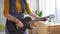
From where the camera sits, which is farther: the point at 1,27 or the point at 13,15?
the point at 1,27

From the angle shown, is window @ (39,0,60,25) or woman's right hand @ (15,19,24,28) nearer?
woman's right hand @ (15,19,24,28)

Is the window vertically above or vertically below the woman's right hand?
above

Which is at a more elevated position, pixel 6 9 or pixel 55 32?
pixel 6 9

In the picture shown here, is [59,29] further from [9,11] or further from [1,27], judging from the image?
[9,11]

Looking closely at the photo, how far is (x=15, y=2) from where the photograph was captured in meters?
1.43

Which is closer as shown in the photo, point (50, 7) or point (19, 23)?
point (19, 23)

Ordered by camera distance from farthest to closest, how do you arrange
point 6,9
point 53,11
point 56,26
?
point 53,11 → point 56,26 → point 6,9

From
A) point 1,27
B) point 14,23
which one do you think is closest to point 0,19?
point 1,27

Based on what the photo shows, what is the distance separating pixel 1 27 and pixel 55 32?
1.14m

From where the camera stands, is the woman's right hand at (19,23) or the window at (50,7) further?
the window at (50,7)

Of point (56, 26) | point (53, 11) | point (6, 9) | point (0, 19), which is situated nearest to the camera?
point (6, 9)

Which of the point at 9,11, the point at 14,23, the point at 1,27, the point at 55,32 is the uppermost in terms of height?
the point at 9,11

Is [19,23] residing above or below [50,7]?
below

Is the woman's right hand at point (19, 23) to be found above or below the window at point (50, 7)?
below
